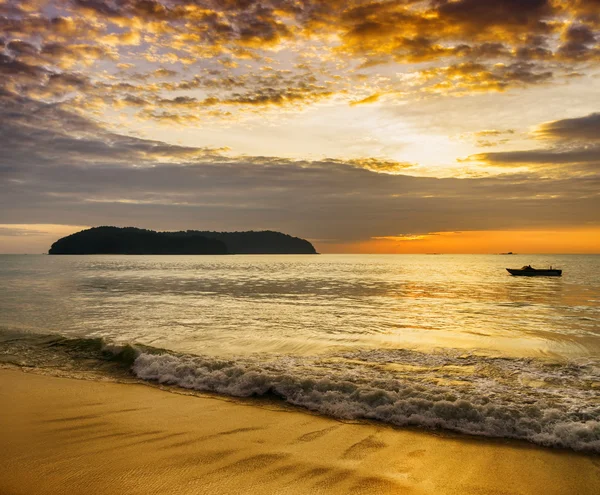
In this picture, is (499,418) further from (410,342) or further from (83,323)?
(83,323)

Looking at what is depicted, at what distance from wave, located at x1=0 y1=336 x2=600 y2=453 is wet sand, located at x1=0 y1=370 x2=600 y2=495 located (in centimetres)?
69

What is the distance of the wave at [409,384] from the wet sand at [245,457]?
687 mm

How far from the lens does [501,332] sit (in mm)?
21312

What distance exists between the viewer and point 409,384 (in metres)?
10.7

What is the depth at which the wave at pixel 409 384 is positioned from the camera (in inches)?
341

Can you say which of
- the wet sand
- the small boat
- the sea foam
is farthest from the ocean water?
the small boat

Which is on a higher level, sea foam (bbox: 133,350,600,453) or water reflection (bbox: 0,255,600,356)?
sea foam (bbox: 133,350,600,453)

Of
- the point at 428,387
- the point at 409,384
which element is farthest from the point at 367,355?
the point at 428,387

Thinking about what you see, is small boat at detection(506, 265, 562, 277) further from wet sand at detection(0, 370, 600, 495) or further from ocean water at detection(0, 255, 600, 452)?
wet sand at detection(0, 370, 600, 495)

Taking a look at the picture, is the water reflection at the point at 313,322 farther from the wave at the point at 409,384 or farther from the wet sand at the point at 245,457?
the wet sand at the point at 245,457

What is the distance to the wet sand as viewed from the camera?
6.13 meters

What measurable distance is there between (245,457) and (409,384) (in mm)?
5346

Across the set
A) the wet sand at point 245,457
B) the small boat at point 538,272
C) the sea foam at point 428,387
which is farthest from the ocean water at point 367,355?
the small boat at point 538,272

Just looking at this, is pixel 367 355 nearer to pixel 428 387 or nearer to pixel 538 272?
pixel 428 387
